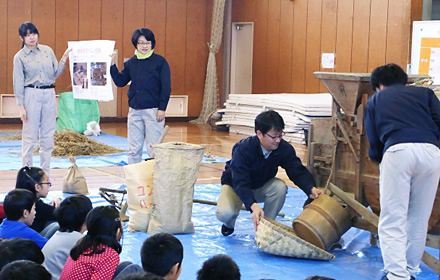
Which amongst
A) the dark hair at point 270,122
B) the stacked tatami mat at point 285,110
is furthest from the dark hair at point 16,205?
the stacked tatami mat at point 285,110

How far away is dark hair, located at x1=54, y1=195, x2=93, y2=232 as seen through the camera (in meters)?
3.53

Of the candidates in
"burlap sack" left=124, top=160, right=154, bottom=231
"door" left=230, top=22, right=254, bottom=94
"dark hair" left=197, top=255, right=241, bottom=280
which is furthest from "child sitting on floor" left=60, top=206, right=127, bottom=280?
"door" left=230, top=22, right=254, bottom=94

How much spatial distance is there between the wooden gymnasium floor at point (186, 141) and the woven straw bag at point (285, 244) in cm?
286

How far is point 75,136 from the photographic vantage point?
10.1 m

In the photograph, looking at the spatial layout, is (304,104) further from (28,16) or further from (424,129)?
(424,129)

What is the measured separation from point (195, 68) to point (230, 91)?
987 mm

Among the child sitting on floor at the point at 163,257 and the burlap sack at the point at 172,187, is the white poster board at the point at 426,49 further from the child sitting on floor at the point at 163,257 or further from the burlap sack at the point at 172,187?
the child sitting on floor at the point at 163,257

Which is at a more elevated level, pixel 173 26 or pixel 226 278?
pixel 173 26

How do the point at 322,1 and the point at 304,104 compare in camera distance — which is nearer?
the point at 304,104

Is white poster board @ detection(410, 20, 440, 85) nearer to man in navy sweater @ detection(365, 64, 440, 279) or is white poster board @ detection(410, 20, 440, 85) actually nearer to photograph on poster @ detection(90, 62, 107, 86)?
photograph on poster @ detection(90, 62, 107, 86)

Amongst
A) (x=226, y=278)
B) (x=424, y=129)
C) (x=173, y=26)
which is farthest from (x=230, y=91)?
(x=226, y=278)

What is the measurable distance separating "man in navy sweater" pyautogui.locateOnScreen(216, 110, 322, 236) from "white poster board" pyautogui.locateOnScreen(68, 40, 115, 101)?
349 cm

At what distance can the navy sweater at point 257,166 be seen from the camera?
5082 mm

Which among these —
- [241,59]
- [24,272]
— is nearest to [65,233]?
[24,272]
